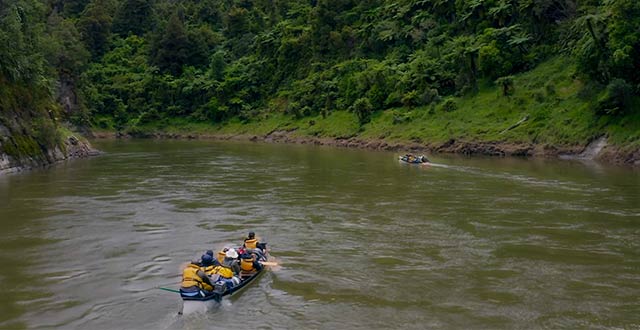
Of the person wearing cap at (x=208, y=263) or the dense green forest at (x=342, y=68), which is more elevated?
the dense green forest at (x=342, y=68)

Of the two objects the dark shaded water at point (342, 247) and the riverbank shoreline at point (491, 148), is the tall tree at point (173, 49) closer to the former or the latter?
the riverbank shoreline at point (491, 148)

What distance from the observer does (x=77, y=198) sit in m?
32.2

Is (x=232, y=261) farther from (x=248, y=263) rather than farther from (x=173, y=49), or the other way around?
(x=173, y=49)

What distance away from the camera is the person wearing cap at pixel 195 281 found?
49.2 ft

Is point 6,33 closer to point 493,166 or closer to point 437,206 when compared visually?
point 437,206

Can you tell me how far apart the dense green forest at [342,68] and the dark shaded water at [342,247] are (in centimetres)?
1144

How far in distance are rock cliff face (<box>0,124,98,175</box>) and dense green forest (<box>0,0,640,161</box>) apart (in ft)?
5.01

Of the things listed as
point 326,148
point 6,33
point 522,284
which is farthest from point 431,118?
point 522,284

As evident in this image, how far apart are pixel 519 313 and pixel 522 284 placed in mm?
2425

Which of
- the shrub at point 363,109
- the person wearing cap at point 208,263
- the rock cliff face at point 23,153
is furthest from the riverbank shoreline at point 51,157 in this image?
the person wearing cap at point 208,263

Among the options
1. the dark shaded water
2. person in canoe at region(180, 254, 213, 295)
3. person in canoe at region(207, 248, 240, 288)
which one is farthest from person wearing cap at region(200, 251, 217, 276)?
the dark shaded water

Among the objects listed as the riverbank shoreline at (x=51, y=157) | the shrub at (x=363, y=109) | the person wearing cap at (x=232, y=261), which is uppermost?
the shrub at (x=363, y=109)

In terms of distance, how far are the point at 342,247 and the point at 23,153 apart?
33.6 metres

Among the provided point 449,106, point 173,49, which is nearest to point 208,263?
point 449,106
